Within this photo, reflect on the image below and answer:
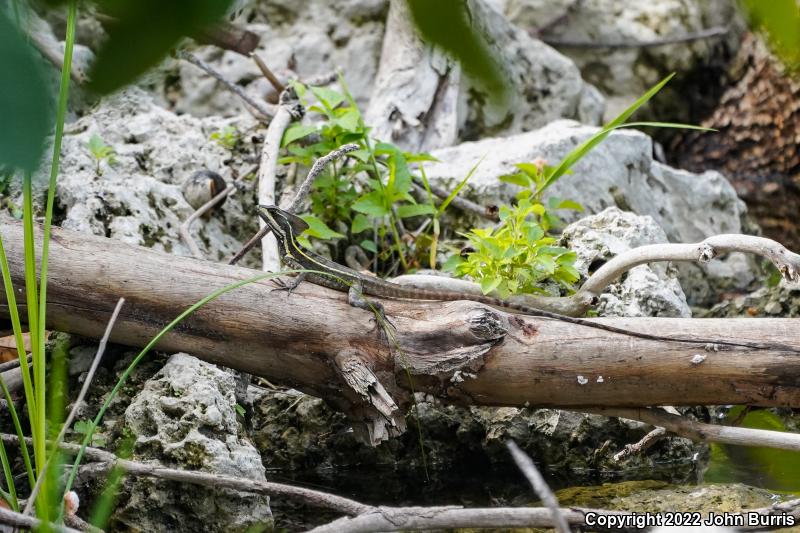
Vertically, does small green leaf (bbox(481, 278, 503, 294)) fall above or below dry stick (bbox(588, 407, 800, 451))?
above

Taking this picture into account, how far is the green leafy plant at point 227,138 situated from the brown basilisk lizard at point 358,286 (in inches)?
54.5

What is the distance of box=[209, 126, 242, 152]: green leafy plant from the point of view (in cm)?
503

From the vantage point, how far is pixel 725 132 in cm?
898

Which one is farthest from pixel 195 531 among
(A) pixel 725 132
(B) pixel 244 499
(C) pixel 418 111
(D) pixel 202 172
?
(A) pixel 725 132

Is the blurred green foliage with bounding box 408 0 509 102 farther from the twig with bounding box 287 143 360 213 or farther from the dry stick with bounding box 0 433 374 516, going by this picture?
the twig with bounding box 287 143 360 213

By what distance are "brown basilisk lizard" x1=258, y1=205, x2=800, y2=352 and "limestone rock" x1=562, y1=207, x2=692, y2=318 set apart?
2.82 feet

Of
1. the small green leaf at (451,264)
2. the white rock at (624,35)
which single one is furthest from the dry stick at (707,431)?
the white rock at (624,35)

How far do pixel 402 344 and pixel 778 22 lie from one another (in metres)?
2.41

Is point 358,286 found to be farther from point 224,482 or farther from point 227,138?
point 227,138

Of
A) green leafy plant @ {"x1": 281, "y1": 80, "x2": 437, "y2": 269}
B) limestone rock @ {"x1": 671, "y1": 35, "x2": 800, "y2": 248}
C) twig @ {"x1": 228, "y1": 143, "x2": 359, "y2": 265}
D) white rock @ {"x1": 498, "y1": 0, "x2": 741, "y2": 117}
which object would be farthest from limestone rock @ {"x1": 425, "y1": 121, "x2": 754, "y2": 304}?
white rock @ {"x1": 498, "y1": 0, "x2": 741, "y2": 117}

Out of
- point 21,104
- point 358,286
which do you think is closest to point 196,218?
point 358,286

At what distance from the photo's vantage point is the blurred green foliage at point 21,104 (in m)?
0.60

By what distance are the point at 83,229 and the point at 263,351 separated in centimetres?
126

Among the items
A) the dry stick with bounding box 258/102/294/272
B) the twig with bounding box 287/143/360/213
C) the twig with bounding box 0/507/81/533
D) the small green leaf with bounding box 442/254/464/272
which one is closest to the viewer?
the twig with bounding box 0/507/81/533
